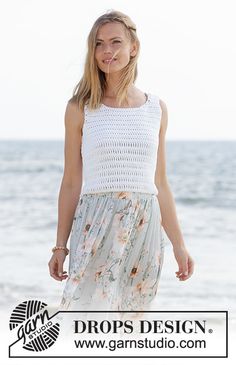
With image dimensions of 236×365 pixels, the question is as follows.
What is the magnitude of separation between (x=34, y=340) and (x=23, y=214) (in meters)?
9.15

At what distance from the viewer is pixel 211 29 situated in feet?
77.6

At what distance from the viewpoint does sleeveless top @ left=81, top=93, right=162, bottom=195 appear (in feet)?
9.68

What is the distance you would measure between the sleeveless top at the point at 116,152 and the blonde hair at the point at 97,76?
0.04 m

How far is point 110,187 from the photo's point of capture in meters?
2.95

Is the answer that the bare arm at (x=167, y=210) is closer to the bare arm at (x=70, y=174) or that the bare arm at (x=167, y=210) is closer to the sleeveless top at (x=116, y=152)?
the sleeveless top at (x=116, y=152)

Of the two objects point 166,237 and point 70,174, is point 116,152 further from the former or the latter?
point 166,237

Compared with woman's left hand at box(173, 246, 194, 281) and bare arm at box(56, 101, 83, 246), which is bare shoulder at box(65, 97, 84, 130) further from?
woman's left hand at box(173, 246, 194, 281)

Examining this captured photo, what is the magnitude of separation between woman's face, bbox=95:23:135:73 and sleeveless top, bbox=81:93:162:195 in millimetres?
144

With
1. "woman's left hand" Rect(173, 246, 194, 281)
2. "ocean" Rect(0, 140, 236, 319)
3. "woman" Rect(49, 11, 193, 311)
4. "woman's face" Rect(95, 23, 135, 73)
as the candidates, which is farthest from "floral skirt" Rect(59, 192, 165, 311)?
"ocean" Rect(0, 140, 236, 319)

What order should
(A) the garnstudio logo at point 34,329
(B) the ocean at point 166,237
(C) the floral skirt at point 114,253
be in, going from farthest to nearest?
(B) the ocean at point 166,237
(A) the garnstudio logo at point 34,329
(C) the floral skirt at point 114,253

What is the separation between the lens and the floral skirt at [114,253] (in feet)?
9.50

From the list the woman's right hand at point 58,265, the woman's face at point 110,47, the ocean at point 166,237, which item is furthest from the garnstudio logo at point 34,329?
the ocean at point 166,237

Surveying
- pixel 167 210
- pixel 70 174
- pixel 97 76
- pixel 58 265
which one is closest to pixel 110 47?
pixel 97 76

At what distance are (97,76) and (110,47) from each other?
108 millimetres
